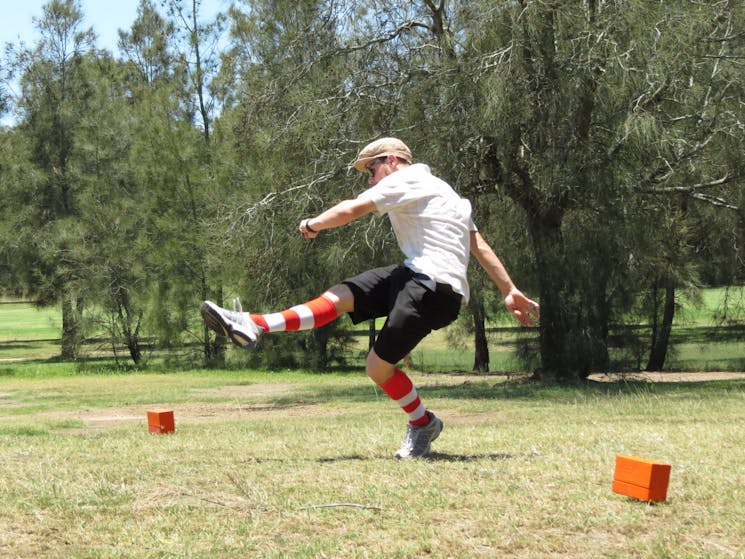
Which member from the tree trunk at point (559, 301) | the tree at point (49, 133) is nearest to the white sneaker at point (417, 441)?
the tree trunk at point (559, 301)

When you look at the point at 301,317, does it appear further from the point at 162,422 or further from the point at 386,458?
the point at 162,422

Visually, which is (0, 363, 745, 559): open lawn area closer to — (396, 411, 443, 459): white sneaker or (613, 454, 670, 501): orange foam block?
(613, 454, 670, 501): orange foam block

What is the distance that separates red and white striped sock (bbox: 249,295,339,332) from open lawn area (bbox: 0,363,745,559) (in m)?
0.81

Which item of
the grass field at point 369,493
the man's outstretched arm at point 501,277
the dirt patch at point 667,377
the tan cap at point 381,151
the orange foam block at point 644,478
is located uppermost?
the tan cap at point 381,151

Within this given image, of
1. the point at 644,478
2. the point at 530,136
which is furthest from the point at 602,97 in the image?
the point at 644,478

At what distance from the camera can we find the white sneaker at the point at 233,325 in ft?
17.7

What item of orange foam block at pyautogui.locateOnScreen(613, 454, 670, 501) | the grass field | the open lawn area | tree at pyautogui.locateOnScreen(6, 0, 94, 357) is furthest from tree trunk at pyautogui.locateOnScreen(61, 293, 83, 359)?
orange foam block at pyautogui.locateOnScreen(613, 454, 670, 501)

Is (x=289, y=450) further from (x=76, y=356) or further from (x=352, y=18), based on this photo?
(x=76, y=356)

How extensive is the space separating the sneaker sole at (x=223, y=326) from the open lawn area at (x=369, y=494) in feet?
2.33

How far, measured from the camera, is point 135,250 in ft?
83.9

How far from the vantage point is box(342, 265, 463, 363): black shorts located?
5.50 meters

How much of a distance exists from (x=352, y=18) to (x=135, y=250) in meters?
12.2

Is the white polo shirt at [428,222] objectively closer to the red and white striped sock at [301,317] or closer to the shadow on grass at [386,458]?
the red and white striped sock at [301,317]

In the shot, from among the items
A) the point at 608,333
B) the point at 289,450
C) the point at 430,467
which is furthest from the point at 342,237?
the point at 430,467
